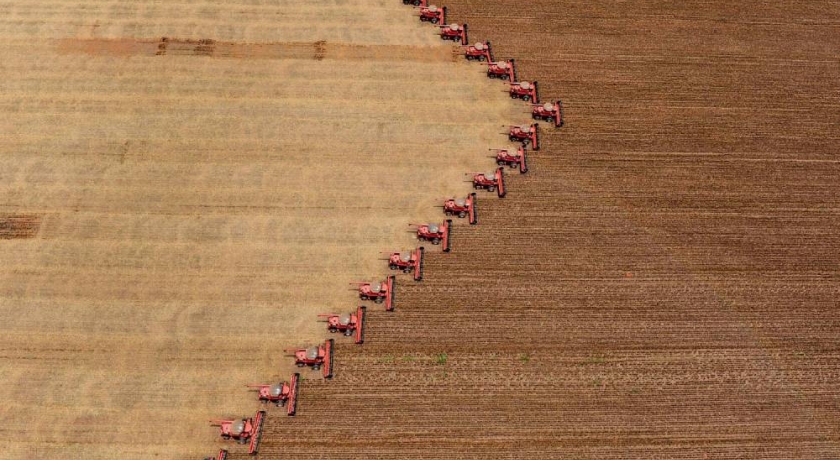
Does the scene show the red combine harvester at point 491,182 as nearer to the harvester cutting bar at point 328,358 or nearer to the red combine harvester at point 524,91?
the red combine harvester at point 524,91

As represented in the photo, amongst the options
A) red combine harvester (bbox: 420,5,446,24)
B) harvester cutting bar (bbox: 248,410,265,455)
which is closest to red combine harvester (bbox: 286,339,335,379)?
harvester cutting bar (bbox: 248,410,265,455)

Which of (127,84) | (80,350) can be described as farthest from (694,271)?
(127,84)

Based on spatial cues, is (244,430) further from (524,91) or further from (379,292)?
(524,91)

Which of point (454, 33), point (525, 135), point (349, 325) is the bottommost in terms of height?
point (349, 325)

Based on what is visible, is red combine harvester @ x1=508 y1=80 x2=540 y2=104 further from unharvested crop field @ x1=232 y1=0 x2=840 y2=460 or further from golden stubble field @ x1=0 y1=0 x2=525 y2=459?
golden stubble field @ x1=0 y1=0 x2=525 y2=459

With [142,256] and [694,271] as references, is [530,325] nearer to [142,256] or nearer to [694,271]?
[694,271]

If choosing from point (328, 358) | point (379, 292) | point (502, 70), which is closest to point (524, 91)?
point (502, 70)
